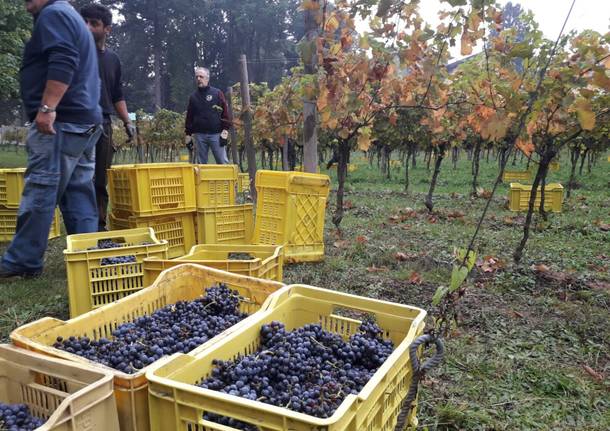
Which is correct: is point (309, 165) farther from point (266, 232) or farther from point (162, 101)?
point (162, 101)

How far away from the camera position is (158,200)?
441 centimetres

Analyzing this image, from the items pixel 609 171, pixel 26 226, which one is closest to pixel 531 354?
pixel 26 226

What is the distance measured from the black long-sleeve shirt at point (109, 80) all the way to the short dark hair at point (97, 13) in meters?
0.40

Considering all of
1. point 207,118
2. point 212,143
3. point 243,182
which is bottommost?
point 243,182

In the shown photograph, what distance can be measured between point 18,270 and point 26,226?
0.44 metres

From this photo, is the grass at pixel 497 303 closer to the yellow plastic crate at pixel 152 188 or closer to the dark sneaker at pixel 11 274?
the dark sneaker at pixel 11 274

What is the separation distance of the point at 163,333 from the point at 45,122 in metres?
2.33

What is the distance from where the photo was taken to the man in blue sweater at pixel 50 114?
3.52m

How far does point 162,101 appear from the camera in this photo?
47.6 meters

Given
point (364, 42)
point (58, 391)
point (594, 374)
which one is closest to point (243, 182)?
point (364, 42)

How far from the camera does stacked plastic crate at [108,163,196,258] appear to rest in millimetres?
4281

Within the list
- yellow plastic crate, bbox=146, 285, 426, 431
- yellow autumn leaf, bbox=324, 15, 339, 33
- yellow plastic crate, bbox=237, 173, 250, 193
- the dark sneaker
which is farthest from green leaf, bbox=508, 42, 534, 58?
yellow plastic crate, bbox=237, 173, 250, 193

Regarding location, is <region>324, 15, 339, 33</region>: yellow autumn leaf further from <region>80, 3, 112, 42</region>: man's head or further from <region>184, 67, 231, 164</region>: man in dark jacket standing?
<region>184, 67, 231, 164</region>: man in dark jacket standing

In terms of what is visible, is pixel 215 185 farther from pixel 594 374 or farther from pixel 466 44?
pixel 594 374
